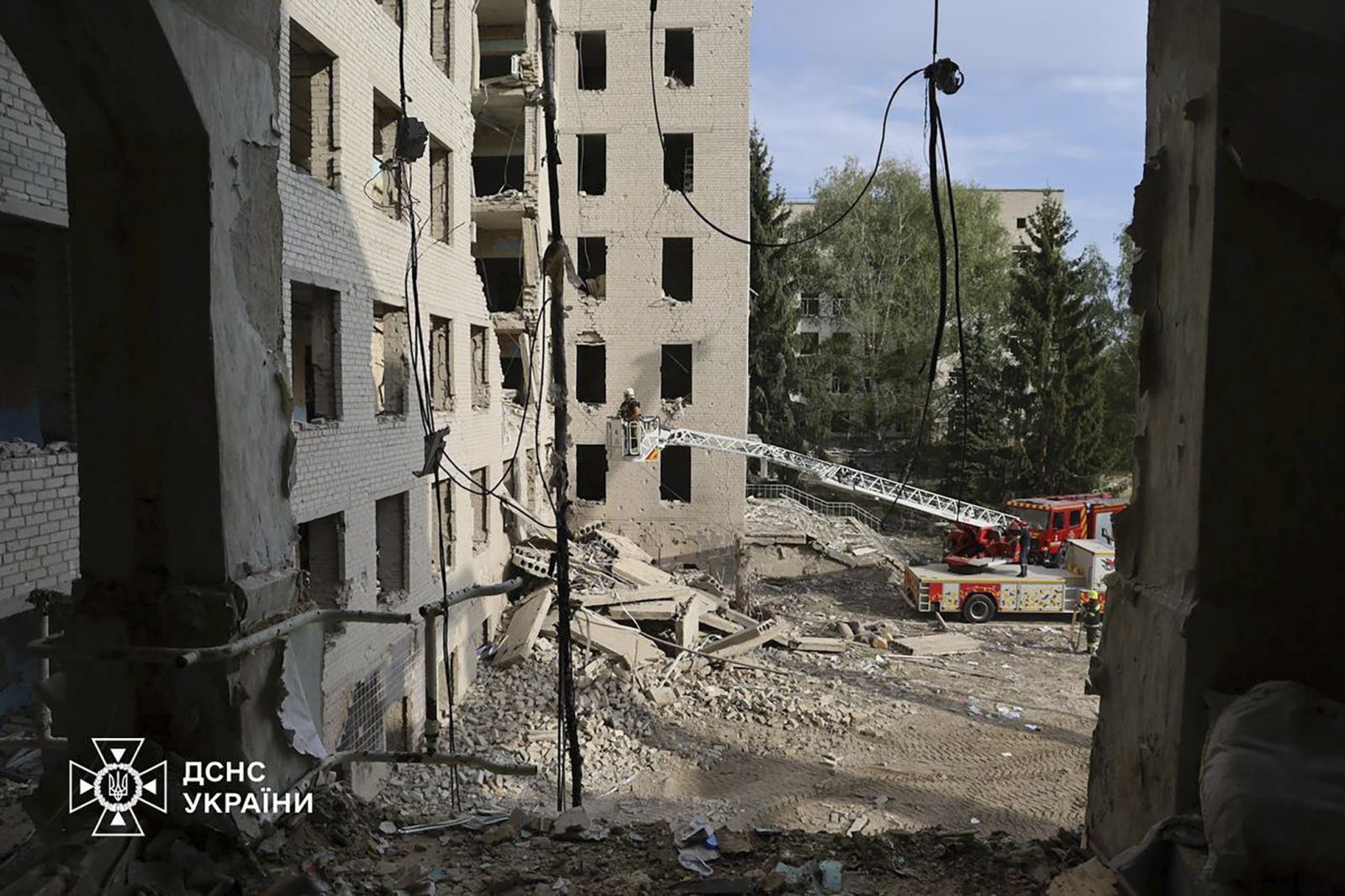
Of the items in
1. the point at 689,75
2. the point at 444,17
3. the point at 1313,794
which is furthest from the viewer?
the point at 689,75

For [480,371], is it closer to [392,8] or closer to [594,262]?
[392,8]

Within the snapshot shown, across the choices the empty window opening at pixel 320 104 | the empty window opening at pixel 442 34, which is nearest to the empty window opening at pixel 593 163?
the empty window opening at pixel 442 34

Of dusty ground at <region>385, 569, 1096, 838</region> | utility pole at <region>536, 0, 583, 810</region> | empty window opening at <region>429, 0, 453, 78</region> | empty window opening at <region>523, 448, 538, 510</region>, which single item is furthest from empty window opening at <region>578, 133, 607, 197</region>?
utility pole at <region>536, 0, 583, 810</region>

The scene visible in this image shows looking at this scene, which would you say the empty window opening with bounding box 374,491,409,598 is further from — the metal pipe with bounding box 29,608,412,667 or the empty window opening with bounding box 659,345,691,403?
the empty window opening with bounding box 659,345,691,403

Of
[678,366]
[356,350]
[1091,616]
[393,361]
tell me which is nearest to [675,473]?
[678,366]

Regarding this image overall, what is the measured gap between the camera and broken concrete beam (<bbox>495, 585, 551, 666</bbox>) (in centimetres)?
1554

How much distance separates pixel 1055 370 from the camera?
32.8 m

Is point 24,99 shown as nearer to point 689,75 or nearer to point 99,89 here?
point 99,89

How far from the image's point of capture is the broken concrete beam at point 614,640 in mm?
15516

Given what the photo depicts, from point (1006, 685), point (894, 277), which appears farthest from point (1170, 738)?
point (894, 277)

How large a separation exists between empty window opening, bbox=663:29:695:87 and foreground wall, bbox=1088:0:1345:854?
22.1 metres

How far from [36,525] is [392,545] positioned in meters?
7.10

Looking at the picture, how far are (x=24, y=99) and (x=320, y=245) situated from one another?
448cm

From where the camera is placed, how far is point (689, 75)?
2577 cm
